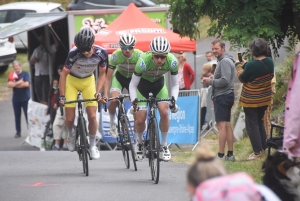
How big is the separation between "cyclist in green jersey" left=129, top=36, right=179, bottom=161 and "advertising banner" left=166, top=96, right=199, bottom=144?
471 centimetres

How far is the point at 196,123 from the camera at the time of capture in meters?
15.6

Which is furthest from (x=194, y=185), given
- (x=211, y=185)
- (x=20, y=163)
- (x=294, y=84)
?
(x=20, y=163)

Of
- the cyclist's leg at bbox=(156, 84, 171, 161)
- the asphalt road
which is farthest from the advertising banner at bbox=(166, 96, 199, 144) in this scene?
the cyclist's leg at bbox=(156, 84, 171, 161)

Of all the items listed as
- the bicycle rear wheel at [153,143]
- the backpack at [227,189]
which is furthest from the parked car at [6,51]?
the backpack at [227,189]

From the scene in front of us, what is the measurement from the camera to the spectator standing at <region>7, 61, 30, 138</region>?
19375mm

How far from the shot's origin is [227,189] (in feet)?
11.8

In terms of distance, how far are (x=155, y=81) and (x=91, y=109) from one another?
1124 mm

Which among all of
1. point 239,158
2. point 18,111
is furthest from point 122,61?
point 18,111

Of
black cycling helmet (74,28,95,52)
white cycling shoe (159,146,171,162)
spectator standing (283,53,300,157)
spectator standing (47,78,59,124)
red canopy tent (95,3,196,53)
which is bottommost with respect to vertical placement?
spectator standing (47,78,59,124)

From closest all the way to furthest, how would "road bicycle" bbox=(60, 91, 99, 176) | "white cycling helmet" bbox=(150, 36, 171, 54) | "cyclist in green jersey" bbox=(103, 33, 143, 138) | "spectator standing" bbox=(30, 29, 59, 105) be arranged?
"white cycling helmet" bbox=(150, 36, 171, 54)
"road bicycle" bbox=(60, 91, 99, 176)
"cyclist in green jersey" bbox=(103, 33, 143, 138)
"spectator standing" bbox=(30, 29, 59, 105)

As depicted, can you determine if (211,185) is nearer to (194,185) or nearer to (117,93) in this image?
(194,185)

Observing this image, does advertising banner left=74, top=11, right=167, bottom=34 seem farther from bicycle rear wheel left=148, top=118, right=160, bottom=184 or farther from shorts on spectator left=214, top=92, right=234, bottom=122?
bicycle rear wheel left=148, top=118, right=160, bottom=184

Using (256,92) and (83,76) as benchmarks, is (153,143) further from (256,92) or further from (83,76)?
(256,92)

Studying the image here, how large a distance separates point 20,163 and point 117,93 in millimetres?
2412
